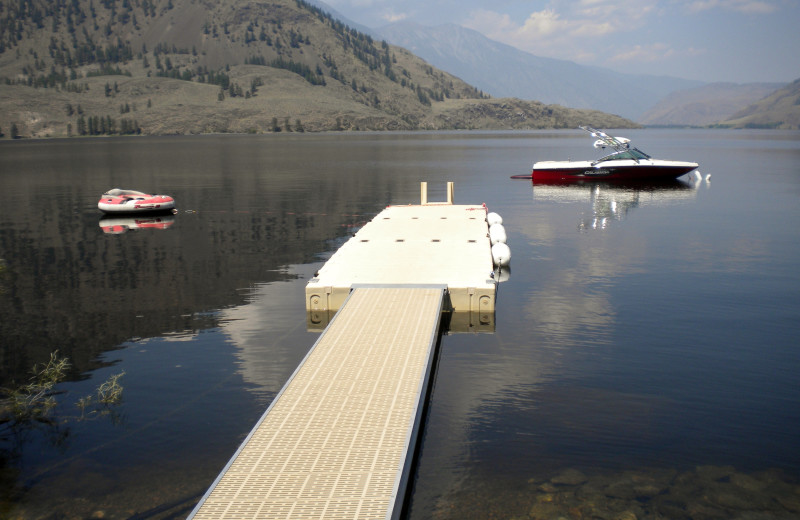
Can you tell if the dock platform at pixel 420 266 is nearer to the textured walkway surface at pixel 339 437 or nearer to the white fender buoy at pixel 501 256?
the white fender buoy at pixel 501 256

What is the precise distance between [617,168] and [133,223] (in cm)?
4075

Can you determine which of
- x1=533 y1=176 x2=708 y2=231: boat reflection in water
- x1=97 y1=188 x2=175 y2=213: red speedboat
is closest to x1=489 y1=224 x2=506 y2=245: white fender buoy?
x1=533 y1=176 x2=708 y2=231: boat reflection in water

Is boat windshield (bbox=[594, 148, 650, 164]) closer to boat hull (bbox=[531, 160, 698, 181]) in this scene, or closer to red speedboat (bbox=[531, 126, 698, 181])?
red speedboat (bbox=[531, 126, 698, 181])

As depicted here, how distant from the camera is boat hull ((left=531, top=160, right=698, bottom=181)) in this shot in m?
63.0

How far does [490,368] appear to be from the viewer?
17.2 m

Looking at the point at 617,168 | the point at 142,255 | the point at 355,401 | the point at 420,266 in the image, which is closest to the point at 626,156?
the point at 617,168

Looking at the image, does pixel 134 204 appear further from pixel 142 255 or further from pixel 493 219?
pixel 493 219

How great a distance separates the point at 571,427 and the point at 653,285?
1303 cm

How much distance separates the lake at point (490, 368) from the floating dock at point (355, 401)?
107cm

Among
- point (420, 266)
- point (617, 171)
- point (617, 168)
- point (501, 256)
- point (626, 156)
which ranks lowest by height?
point (501, 256)

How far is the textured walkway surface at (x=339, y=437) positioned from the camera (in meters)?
9.67

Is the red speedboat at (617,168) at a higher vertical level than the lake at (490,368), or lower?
higher

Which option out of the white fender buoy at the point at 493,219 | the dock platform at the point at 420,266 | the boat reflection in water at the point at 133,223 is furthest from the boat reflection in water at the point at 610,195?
the boat reflection in water at the point at 133,223

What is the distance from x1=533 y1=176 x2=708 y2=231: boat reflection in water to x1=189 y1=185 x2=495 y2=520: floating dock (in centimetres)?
1980
